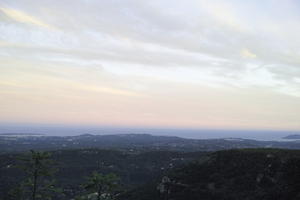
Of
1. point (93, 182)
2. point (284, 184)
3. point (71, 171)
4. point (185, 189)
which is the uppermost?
point (93, 182)

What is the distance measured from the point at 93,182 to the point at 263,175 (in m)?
55.0

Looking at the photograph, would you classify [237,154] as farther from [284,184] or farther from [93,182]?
[93,182]

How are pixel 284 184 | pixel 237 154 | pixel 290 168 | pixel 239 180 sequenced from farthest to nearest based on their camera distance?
pixel 237 154 < pixel 239 180 < pixel 290 168 < pixel 284 184

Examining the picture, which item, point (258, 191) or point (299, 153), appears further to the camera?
point (299, 153)

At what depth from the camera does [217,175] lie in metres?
85.9

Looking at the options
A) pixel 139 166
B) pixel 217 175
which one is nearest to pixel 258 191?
pixel 217 175

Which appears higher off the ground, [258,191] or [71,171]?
[258,191]

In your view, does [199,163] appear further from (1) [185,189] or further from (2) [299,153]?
(2) [299,153]

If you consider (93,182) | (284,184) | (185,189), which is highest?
(93,182)

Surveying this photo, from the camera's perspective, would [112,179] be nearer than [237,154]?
Yes

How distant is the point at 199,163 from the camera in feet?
328

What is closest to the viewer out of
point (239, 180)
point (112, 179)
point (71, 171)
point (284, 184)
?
point (112, 179)

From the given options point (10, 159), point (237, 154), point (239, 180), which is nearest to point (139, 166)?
point (10, 159)

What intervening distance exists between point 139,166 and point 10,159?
3472 inches
